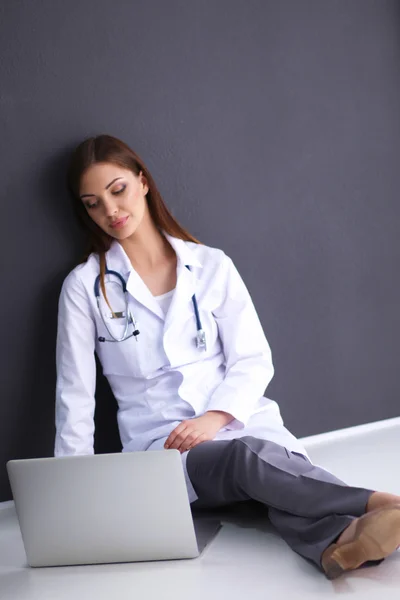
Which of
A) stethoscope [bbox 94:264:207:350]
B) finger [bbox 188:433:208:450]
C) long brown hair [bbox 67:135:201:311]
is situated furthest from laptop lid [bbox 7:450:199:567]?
long brown hair [bbox 67:135:201:311]

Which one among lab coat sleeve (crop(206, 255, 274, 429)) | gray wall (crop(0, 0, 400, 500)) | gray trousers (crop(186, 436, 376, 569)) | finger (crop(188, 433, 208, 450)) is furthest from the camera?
gray wall (crop(0, 0, 400, 500))

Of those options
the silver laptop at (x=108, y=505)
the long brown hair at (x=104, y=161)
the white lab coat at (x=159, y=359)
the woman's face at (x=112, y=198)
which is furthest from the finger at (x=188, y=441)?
the woman's face at (x=112, y=198)

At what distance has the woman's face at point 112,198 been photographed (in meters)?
2.50

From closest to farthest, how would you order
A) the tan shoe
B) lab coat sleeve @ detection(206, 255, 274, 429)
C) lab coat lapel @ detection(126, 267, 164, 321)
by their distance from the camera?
the tan shoe → lab coat sleeve @ detection(206, 255, 274, 429) → lab coat lapel @ detection(126, 267, 164, 321)

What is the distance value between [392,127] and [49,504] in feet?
6.69

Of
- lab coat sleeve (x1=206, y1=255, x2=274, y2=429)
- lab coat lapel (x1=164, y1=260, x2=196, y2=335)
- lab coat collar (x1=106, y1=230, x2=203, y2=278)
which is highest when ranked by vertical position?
lab coat collar (x1=106, y1=230, x2=203, y2=278)

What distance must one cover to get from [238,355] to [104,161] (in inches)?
28.1

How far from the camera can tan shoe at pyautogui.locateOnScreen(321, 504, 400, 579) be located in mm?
1667

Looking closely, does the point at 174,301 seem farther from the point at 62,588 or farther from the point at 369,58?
the point at 369,58

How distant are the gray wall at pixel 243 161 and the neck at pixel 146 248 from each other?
0.18 metres

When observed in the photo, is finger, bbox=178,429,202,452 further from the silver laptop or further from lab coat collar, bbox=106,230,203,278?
lab coat collar, bbox=106,230,203,278

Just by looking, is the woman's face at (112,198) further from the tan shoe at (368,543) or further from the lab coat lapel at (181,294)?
the tan shoe at (368,543)

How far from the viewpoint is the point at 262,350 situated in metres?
2.54

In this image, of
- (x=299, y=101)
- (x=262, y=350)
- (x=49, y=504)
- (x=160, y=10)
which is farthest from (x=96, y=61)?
(x=49, y=504)
